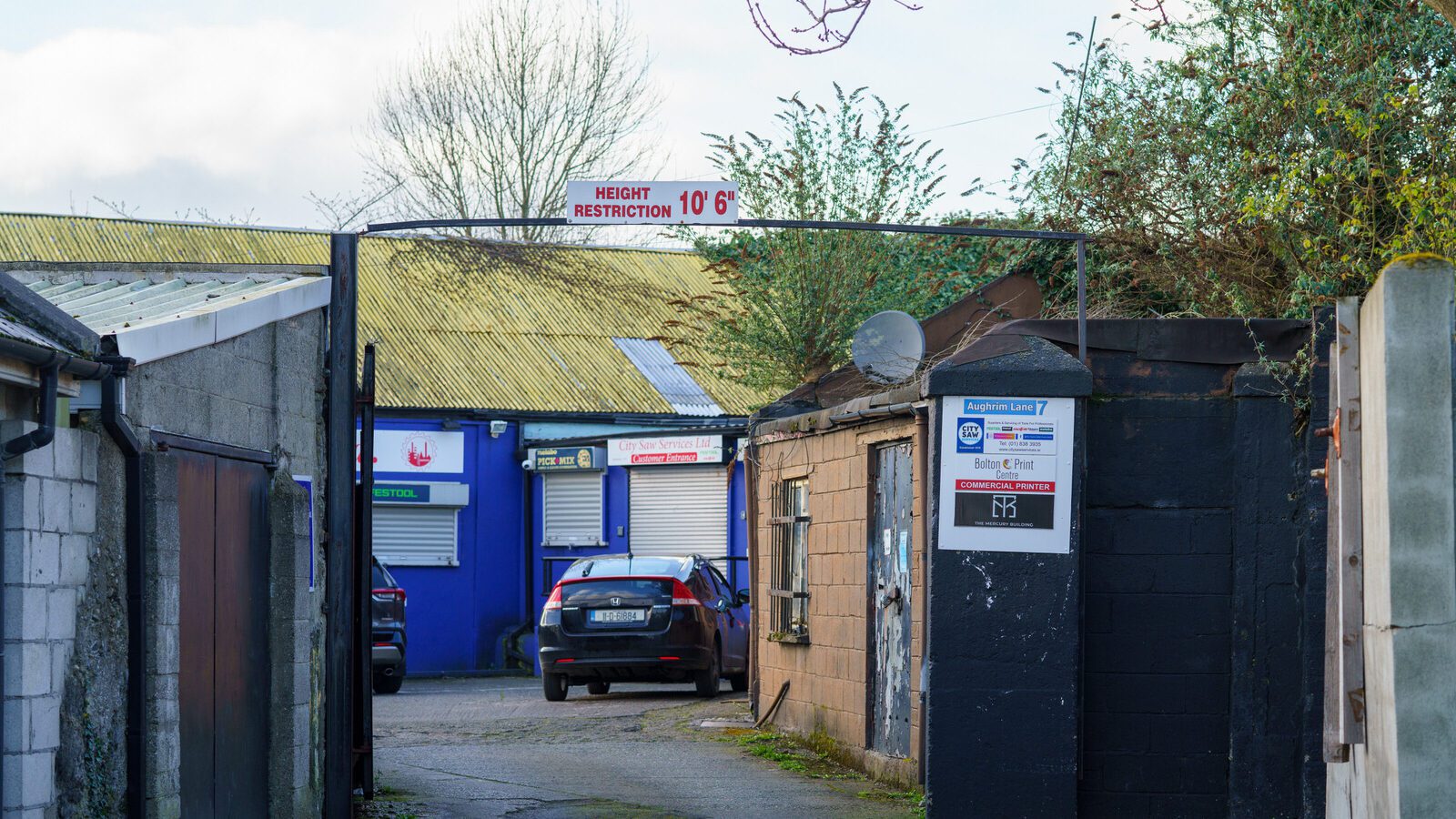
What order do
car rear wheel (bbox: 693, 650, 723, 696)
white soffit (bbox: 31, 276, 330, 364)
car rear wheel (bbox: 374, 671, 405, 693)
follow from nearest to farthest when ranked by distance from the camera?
white soffit (bbox: 31, 276, 330, 364)
car rear wheel (bbox: 693, 650, 723, 696)
car rear wheel (bbox: 374, 671, 405, 693)

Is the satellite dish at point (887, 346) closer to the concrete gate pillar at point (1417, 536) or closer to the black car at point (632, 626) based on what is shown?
the black car at point (632, 626)

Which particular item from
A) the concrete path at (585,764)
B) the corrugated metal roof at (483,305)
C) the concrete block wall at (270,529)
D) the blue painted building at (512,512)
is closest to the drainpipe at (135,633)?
the concrete block wall at (270,529)

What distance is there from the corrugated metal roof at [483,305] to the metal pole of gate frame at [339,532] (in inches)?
663

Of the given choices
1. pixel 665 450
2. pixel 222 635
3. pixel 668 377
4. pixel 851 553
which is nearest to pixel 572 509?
pixel 665 450

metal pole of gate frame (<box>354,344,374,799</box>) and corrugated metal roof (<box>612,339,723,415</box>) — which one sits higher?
corrugated metal roof (<box>612,339,723,415</box>)

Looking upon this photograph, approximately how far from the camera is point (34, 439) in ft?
20.1

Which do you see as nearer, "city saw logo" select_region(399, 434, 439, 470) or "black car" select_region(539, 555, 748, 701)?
"black car" select_region(539, 555, 748, 701)

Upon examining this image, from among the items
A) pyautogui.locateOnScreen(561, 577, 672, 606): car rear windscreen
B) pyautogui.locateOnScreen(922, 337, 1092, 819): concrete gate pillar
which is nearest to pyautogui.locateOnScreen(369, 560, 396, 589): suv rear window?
pyautogui.locateOnScreen(561, 577, 672, 606): car rear windscreen

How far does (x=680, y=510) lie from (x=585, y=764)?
45.2 ft

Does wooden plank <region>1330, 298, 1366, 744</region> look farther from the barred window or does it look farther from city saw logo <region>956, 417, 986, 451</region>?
the barred window

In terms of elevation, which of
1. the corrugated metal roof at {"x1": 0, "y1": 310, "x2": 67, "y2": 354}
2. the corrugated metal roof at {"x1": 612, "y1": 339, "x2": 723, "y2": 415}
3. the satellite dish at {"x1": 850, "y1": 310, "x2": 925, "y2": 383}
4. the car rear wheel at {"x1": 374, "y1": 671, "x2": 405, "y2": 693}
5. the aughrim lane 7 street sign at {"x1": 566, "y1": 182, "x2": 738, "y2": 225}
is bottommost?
the car rear wheel at {"x1": 374, "y1": 671, "x2": 405, "y2": 693}

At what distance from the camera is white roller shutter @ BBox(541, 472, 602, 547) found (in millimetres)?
27234

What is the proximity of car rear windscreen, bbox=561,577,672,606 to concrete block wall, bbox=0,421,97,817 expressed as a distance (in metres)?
11.5

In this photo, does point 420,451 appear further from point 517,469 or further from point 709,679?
point 709,679
